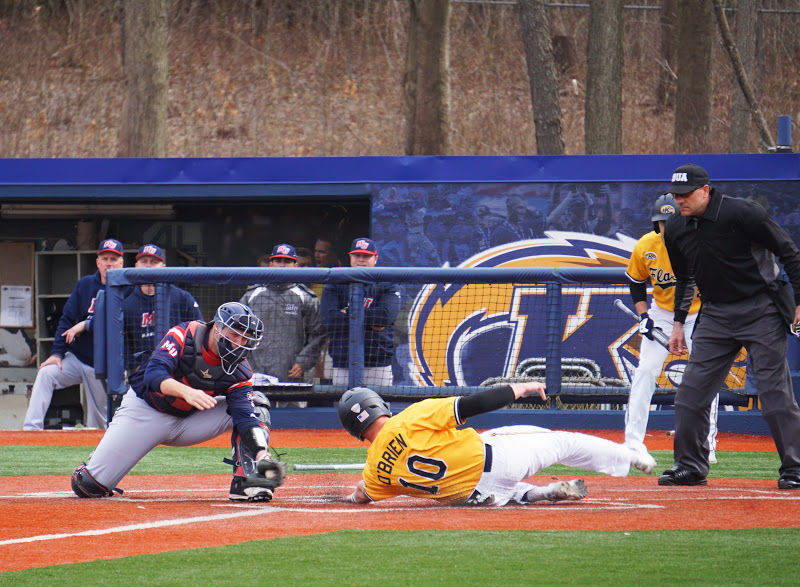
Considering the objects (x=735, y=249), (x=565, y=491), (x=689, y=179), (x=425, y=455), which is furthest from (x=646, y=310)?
(x=425, y=455)

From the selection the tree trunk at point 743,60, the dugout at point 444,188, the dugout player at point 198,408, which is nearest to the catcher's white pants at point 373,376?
the dugout at point 444,188

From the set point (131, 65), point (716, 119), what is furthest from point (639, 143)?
point (131, 65)

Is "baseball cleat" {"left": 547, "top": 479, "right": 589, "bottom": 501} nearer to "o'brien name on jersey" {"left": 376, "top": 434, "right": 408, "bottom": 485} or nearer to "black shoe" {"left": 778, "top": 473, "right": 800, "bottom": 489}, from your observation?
"o'brien name on jersey" {"left": 376, "top": 434, "right": 408, "bottom": 485}

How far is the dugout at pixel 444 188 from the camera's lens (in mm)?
11414

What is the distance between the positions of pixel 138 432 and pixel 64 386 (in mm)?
Result: 4991

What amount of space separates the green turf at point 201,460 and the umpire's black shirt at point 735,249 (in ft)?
5.40

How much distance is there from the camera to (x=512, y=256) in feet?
38.2

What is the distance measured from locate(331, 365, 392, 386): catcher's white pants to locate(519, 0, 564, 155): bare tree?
7.26 m

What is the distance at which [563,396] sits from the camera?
1034cm

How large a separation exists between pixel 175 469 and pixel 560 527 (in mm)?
3970

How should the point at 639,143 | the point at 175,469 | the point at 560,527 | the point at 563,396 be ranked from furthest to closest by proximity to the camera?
the point at 639,143 → the point at 563,396 → the point at 175,469 → the point at 560,527

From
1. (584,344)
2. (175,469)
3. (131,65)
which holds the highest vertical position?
(131,65)

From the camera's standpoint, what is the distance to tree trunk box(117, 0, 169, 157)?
16.5m

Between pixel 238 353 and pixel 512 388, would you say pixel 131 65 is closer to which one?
pixel 238 353
